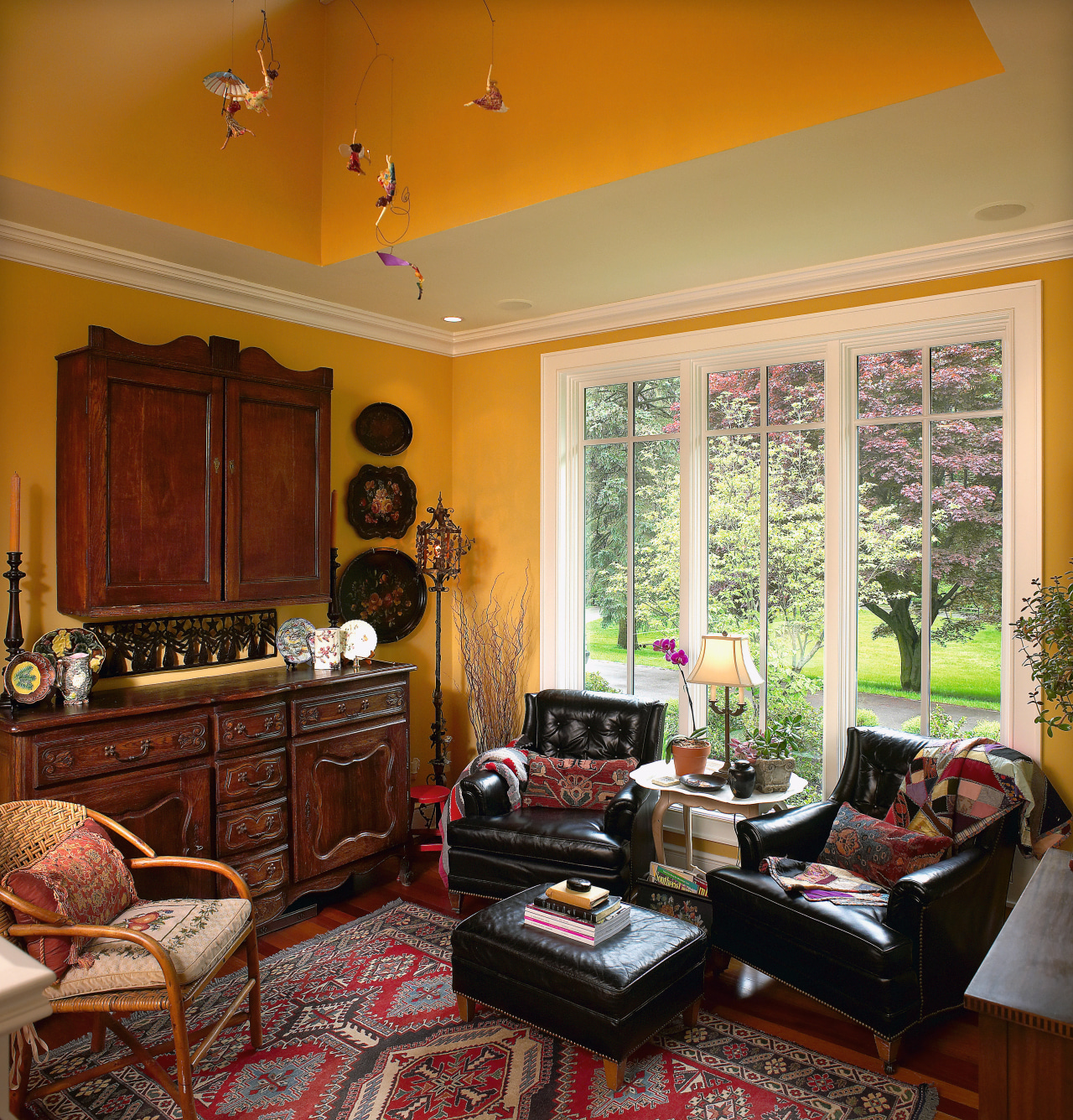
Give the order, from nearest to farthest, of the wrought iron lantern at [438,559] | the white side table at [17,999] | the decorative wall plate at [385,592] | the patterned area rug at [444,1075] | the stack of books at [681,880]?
the white side table at [17,999] < the patterned area rug at [444,1075] < the stack of books at [681,880] < the decorative wall plate at [385,592] < the wrought iron lantern at [438,559]

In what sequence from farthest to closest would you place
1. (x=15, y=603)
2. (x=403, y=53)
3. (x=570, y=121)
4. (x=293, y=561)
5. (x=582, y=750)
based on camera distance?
(x=582, y=750), (x=293, y=561), (x=403, y=53), (x=15, y=603), (x=570, y=121)

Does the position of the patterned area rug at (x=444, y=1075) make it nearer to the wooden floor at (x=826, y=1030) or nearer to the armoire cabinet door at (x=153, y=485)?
the wooden floor at (x=826, y=1030)

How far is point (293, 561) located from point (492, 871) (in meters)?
1.62

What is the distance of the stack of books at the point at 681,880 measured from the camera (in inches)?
125

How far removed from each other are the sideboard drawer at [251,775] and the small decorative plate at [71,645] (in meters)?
0.62

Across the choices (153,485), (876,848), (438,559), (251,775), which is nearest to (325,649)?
(251,775)

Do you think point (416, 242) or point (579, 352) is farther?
point (579, 352)

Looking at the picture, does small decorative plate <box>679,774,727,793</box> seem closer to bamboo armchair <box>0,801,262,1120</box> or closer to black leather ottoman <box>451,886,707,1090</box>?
black leather ottoman <box>451,886,707,1090</box>

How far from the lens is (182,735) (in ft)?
10.4

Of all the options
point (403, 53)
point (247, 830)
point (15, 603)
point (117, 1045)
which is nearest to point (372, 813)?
point (247, 830)

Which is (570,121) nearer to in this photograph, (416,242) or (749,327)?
(416,242)

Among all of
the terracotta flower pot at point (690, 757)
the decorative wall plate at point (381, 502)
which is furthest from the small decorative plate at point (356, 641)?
the terracotta flower pot at point (690, 757)

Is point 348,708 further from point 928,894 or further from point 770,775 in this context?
point 928,894

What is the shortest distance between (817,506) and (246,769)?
2.75m
